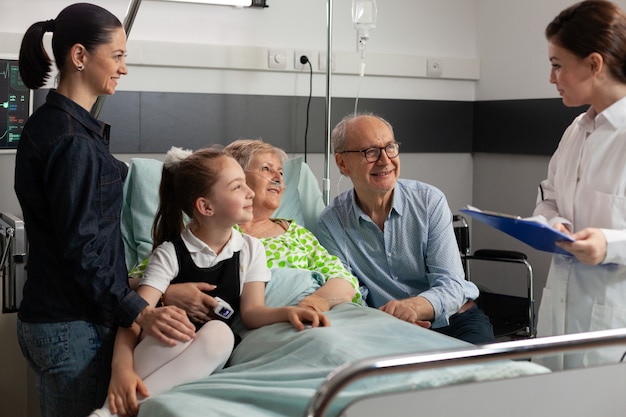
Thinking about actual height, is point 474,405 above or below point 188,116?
below

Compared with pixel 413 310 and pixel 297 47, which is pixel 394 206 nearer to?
pixel 413 310

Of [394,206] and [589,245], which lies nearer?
[589,245]

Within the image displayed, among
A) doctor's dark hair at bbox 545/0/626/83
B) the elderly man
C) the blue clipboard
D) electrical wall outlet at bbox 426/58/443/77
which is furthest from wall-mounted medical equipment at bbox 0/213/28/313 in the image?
electrical wall outlet at bbox 426/58/443/77

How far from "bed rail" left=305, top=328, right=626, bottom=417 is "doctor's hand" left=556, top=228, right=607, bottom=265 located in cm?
56

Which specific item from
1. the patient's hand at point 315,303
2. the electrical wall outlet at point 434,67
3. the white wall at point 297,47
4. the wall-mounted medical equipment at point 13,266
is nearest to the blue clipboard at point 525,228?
the patient's hand at point 315,303

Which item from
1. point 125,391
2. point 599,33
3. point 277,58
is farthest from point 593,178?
point 277,58

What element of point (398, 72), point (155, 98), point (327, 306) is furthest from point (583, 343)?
point (398, 72)

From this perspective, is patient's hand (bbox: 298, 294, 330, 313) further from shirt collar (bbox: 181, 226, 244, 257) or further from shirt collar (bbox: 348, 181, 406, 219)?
shirt collar (bbox: 348, 181, 406, 219)

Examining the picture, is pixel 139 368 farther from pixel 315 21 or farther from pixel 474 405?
pixel 315 21

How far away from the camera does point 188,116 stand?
13.6 feet

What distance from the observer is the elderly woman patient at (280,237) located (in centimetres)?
262

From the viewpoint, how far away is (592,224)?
2301 mm

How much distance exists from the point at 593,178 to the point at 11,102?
2.39 metres

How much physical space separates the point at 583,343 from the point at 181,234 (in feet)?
4.25
